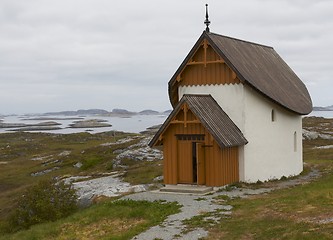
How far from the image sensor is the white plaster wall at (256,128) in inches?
1122

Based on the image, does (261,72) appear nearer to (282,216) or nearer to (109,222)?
(282,216)

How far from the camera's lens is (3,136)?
138m

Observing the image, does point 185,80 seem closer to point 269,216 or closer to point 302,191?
point 302,191

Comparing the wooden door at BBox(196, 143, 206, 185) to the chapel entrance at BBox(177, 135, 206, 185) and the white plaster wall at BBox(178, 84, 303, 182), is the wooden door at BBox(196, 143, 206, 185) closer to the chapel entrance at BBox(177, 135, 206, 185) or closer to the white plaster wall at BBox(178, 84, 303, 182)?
the chapel entrance at BBox(177, 135, 206, 185)

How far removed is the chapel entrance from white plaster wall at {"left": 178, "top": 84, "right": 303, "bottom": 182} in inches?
115

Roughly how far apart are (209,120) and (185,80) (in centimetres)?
447

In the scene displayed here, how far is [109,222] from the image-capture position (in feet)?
68.1

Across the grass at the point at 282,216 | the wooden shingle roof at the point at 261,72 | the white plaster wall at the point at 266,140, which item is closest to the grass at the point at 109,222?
the grass at the point at 282,216

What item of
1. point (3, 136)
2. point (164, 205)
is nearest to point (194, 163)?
point (164, 205)

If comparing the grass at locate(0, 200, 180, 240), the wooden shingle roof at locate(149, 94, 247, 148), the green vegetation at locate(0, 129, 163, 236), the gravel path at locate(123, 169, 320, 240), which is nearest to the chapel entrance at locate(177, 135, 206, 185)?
the wooden shingle roof at locate(149, 94, 247, 148)

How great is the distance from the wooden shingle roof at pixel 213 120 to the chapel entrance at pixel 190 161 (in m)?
1.30

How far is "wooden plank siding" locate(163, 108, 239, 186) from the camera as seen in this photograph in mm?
26781

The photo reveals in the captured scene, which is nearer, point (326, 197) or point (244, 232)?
point (244, 232)

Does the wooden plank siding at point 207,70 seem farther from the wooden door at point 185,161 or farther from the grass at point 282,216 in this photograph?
the grass at point 282,216
